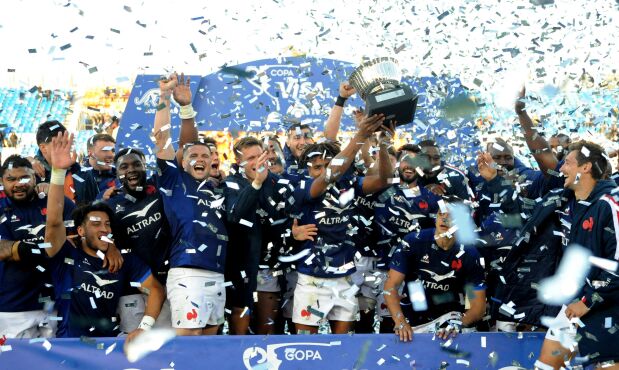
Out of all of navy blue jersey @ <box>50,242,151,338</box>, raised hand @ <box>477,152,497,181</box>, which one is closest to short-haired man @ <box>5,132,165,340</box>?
navy blue jersey @ <box>50,242,151,338</box>

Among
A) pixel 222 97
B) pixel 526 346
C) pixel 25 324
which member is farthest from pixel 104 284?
pixel 222 97

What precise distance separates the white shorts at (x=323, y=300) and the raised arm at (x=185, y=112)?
4.34 feet

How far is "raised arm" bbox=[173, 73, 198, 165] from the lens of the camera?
5758 mm

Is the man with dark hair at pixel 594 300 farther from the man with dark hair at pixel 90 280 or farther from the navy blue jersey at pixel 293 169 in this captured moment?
the man with dark hair at pixel 90 280

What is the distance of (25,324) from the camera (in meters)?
5.61

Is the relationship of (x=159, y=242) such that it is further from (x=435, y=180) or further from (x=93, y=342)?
(x=435, y=180)

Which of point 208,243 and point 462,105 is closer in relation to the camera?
point 208,243

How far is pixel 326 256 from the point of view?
20.4 feet

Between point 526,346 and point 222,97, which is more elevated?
point 222,97

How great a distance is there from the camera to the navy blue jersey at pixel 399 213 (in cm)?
662

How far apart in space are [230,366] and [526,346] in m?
1.90

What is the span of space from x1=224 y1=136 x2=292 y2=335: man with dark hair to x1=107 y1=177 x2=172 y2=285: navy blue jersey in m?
0.49

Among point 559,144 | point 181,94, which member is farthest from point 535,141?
point 181,94

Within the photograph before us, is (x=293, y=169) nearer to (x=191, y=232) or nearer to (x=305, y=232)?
(x=305, y=232)
